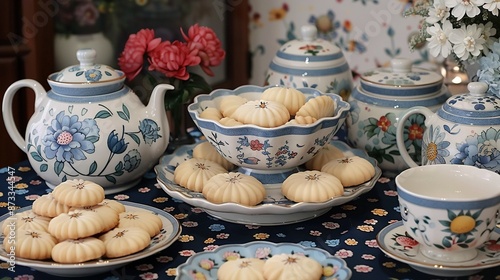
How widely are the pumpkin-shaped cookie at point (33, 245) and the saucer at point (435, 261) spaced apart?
1.35 ft

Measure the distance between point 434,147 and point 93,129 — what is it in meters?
0.52

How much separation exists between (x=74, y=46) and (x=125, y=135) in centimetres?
84

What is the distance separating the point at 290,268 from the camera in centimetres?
86

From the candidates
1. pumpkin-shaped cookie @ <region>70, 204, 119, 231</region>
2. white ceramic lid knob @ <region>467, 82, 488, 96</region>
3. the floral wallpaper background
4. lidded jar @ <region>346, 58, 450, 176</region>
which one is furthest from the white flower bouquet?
the floral wallpaper background

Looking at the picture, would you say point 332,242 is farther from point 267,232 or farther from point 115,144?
point 115,144

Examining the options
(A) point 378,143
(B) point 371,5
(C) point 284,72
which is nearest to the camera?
(A) point 378,143

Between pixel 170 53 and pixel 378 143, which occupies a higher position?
pixel 170 53

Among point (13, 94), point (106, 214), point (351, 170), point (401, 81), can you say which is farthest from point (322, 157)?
point (13, 94)

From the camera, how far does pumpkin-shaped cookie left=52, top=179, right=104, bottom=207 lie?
3.19ft

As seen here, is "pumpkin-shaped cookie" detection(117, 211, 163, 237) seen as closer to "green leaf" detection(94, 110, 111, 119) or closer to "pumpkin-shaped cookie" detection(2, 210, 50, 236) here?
"pumpkin-shaped cookie" detection(2, 210, 50, 236)

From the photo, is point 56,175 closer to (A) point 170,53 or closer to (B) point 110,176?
(B) point 110,176

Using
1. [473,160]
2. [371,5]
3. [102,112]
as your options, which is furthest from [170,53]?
[371,5]

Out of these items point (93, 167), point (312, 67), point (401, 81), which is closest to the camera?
point (93, 167)

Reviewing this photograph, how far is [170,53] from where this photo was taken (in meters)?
1.35
